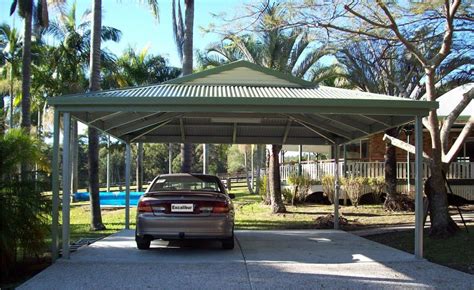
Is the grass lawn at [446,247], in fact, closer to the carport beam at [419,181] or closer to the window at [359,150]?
the carport beam at [419,181]

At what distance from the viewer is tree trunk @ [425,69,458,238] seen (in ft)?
35.8

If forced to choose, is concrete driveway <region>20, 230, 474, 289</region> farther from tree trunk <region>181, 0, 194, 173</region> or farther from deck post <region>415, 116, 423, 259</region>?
tree trunk <region>181, 0, 194, 173</region>

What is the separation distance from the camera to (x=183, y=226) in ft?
28.1

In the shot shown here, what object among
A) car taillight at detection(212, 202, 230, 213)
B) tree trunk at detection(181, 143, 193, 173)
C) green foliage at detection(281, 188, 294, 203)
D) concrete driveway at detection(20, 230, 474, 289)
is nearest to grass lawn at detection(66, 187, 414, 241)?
green foliage at detection(281, 188, 294, 203)

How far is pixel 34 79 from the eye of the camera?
27.2m

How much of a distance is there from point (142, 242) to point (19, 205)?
91.0 inches

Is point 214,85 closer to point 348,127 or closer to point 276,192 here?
point 348,127

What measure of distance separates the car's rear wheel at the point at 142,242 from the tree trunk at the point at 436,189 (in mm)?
6037

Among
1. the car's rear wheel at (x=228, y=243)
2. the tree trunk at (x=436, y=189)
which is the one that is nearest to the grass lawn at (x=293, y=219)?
the tree trunk at (x=436, y=189)

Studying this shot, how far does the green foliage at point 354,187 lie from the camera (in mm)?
20978

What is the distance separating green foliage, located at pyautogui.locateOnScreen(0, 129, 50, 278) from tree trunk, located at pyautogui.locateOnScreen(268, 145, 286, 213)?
11.7m

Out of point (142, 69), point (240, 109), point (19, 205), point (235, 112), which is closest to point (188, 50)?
point (235, 112)

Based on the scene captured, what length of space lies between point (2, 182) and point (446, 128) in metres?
9.03

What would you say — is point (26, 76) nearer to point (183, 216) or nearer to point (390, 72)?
point (183, 216)
